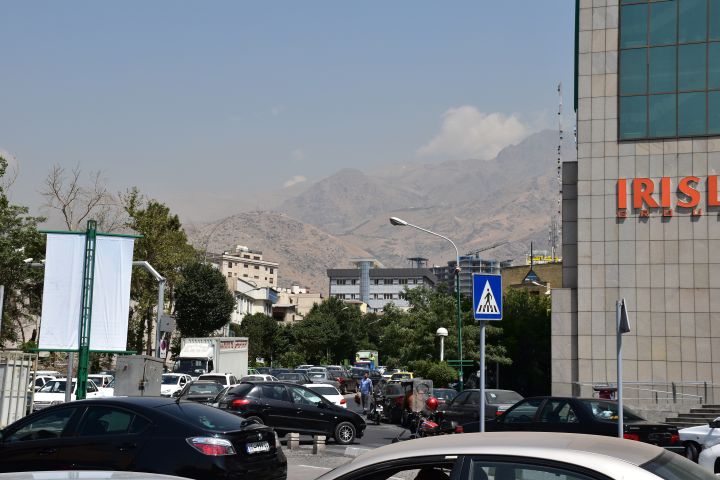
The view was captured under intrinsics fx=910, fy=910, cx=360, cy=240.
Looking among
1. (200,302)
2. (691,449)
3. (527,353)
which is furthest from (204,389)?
(200,302)

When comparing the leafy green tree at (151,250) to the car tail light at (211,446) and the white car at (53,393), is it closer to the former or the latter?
the white car at (53,393)

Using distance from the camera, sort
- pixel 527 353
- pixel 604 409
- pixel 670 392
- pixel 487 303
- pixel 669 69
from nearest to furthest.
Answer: pixel 487 303 → pixel 604 409 → pixel 670 392 → pixel 669 69 → pixel 527 353

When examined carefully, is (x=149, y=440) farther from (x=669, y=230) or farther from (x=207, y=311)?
(x=207, y=311)

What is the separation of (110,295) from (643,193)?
23.6 metres

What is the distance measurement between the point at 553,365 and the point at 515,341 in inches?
405

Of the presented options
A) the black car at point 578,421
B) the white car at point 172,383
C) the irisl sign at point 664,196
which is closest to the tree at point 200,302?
the white car at point 172,383

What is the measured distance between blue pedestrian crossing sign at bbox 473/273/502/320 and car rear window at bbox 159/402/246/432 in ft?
11.7

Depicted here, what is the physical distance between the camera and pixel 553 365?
121 ft

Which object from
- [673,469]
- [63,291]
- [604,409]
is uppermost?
[63,291]

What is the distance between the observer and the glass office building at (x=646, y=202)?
34.9 meters

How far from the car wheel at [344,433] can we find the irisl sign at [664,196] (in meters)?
17.8

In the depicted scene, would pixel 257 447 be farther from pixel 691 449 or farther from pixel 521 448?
pixel 691 449

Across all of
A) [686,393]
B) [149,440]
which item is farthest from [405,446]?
[686,393]

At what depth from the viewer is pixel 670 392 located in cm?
3444
